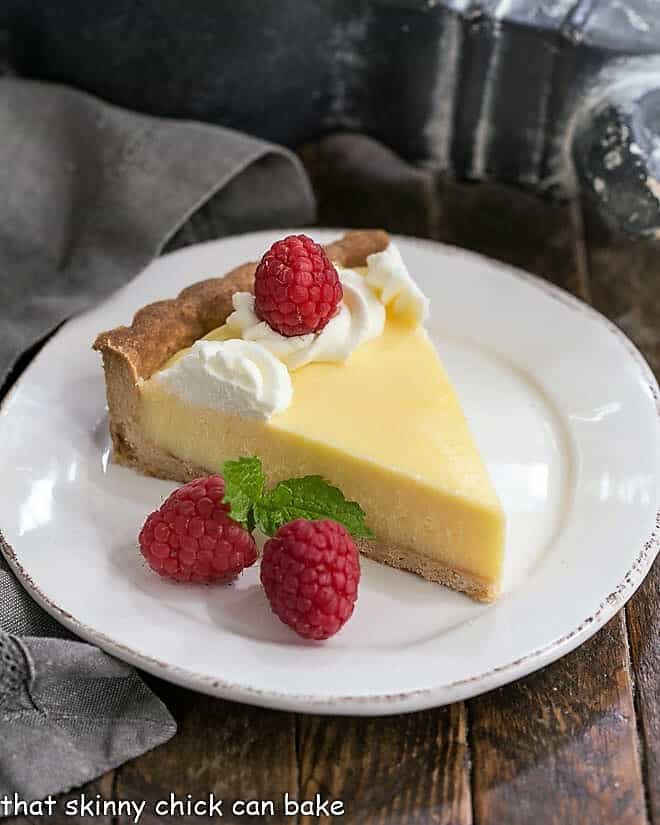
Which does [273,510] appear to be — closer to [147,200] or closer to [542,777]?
[542,777]

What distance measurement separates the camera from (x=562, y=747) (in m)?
1.85

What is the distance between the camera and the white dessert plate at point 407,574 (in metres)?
1.85

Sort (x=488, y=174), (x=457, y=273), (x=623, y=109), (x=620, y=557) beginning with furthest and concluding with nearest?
(x=488, y=174) → (x=457, y=273) → (x=623, y=109) → (x=620, y=557)

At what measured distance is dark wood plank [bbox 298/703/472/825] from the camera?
1.76m

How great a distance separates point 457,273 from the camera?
2752 mm

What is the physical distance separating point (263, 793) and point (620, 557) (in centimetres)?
75

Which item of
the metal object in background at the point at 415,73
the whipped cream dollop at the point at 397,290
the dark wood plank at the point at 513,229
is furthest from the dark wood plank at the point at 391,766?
the dark wood plank at the point at 513,229

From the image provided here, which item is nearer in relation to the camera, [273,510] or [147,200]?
[273,510]

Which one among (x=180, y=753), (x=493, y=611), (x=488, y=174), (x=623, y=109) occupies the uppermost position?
(x=623, y=109)

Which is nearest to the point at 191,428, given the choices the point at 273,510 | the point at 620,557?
the point at 273,510

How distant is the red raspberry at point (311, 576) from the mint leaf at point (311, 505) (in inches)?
4.9

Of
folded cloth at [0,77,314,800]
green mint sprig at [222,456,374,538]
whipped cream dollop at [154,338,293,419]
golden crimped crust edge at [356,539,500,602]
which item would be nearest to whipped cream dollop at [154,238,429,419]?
whipped cream dollop at [154,338,293,419]

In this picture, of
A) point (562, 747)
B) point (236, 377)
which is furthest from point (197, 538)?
point (562, 747)

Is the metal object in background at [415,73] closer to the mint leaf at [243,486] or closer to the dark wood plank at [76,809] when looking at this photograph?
the mint leaf at [243,486]
